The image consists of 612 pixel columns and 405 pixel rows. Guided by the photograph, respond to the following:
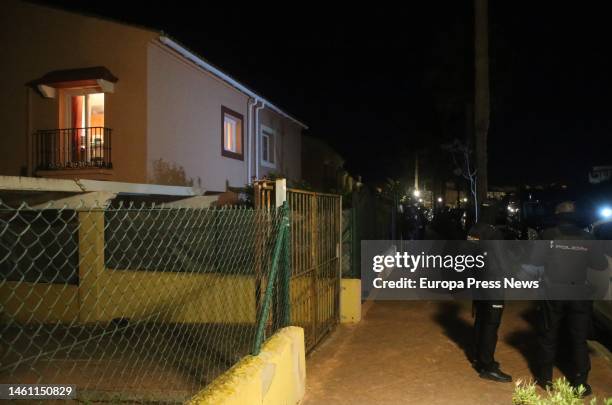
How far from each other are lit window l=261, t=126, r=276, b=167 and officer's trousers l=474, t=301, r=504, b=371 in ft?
37.7

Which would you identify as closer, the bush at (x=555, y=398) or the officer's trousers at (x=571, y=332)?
the bush at (x=555, y=398)

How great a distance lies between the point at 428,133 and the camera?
78.1 feet

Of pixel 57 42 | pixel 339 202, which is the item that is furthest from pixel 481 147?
pixel 57 42

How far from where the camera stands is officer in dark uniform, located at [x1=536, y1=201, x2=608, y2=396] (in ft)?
15.1

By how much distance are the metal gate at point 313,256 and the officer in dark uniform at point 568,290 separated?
2572 millimetres

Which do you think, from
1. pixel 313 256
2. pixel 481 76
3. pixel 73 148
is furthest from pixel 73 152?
pixel 481 76

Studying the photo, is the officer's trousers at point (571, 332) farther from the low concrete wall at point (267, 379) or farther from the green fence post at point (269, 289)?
the green fence post at point (269, 289)

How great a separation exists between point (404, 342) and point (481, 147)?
7.18 m

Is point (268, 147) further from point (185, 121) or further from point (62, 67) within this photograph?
point (62, 67)

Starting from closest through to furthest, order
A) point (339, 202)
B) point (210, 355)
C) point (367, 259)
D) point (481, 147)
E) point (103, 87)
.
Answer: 1. point (210, 355)
2. point (339, 202)
3. point (103, 87)
4. point (367, 259)
5. point (481, 147)

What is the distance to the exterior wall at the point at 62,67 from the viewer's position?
1027cm

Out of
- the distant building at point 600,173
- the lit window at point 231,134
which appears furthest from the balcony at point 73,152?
the distant building at point 600,173

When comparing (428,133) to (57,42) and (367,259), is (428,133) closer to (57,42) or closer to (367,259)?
(367,259)

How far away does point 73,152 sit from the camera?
429 inches
